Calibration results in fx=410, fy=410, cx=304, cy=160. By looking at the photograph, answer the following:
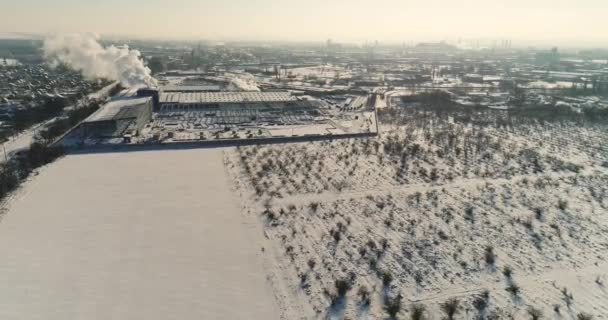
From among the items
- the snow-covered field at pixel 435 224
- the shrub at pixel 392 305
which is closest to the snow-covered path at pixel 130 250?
the snow-covered field at pixel 435 224

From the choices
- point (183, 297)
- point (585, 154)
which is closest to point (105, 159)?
point (183, 297)

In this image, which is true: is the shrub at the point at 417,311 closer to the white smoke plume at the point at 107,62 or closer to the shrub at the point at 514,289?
the shrub at the point at 514,289

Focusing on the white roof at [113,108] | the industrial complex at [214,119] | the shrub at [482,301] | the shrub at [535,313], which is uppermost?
the white roof at [113,108]

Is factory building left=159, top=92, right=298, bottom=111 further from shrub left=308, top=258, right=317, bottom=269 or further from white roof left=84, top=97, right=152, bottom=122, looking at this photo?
shrub left=308, top=258, right=317, bottom=269

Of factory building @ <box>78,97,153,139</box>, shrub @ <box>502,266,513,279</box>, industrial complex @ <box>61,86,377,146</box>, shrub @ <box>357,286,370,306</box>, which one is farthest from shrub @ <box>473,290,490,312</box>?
→ factory building @ <box>78,97,153,139</box>

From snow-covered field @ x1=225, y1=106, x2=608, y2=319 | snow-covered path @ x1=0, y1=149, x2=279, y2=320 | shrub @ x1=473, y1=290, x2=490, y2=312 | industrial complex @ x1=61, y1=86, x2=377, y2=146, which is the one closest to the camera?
snow-covered path @ x1=0, y1=149, x2=279, y2=320

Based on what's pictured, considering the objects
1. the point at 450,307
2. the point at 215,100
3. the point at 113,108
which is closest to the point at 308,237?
the point at 450,307
